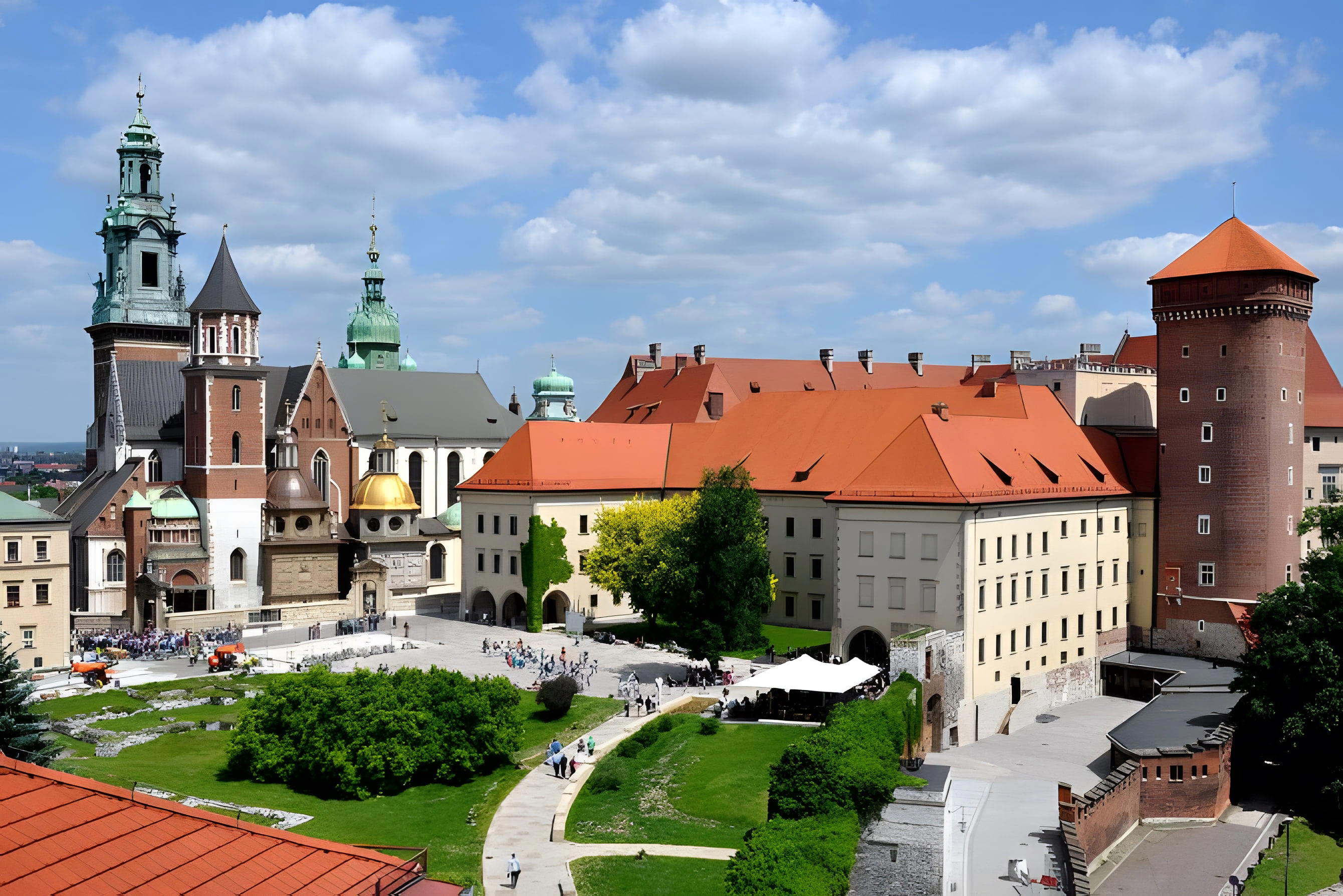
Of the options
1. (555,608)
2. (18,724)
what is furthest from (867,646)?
(18,724)

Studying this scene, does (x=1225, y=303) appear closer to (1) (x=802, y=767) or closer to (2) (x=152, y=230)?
(1) (x=802, y=767)

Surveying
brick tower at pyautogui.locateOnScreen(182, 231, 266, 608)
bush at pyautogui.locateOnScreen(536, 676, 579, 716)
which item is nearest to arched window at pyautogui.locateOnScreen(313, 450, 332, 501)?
brick tower at pyautogui.locateOnScreen(182, 231, 266, 608)

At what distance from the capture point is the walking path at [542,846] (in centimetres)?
3197

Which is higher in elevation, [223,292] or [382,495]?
[223,292]

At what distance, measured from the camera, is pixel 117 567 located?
77438 millimetres

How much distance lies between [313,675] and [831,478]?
1264 inches

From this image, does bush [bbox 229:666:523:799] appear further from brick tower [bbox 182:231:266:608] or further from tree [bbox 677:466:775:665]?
brick tower [bbox 182:231:266:608]

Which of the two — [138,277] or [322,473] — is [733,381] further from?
[138,277]

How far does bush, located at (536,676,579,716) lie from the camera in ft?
161

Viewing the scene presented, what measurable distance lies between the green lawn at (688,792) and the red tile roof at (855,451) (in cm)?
1609

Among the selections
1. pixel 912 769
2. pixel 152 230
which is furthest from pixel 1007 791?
pixel 152 230

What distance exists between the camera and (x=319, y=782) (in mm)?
41625

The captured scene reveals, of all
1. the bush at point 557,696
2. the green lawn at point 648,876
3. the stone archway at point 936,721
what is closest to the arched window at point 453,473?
the bush at point 557,696

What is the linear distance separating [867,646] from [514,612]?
78.6 ft
